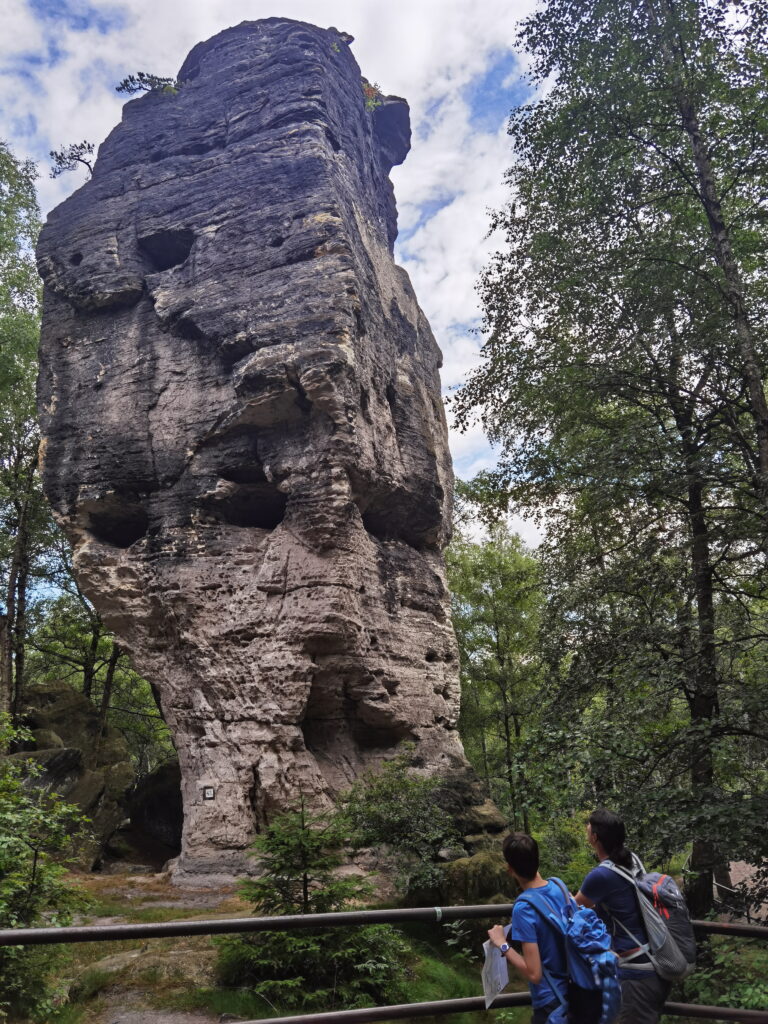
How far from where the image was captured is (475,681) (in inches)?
860

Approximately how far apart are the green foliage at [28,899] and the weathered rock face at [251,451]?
589cm

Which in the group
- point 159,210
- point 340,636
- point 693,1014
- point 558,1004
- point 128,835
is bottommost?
point 128,835

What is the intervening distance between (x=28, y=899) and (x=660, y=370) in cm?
833

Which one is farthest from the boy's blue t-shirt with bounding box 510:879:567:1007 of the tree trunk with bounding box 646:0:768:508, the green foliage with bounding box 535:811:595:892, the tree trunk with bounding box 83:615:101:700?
the tree trunk with bounding box 83:615:101:700

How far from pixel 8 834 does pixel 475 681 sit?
703 inches

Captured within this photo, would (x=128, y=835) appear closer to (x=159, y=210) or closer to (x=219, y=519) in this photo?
(x=219, y=519)

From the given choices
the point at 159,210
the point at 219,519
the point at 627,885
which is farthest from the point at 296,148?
the point at 627,885

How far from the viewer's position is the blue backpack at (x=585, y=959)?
236 cm

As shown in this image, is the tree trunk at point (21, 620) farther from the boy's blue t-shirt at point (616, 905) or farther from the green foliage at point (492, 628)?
the boy's blue t-shirt at point (616, 905)

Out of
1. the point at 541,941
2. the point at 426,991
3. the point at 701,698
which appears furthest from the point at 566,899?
the point at 426,991

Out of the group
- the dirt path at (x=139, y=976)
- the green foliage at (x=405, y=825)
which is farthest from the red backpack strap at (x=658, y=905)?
the green foliage at (x=405, y=825)

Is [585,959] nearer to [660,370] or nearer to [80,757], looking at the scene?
[660,370]

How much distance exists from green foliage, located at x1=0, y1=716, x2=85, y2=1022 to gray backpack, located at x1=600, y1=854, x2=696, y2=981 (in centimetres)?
410

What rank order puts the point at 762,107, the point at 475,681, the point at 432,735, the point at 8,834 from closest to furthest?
the point at 8,834 → the point at 762,107 → the point at 432,735 → the point at 475,681
